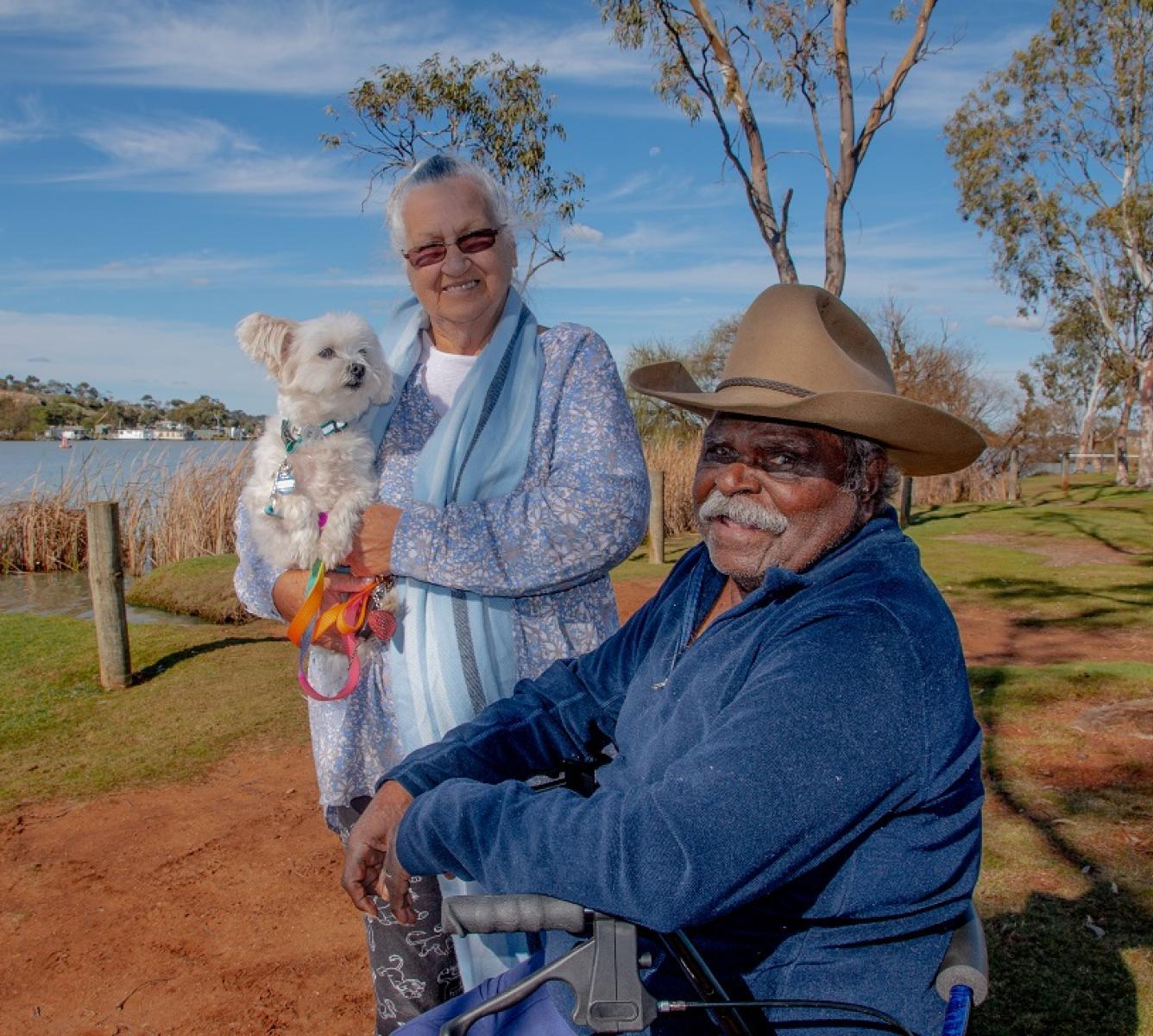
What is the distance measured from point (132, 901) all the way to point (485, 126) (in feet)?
38.0

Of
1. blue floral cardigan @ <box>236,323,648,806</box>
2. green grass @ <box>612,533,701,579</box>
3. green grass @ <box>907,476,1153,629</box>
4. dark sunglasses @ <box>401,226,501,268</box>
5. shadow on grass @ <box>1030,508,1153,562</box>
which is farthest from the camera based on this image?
shadow on grass @ <box>1030,508,1153,562</box>

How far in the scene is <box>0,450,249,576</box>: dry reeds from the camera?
43.3 ft

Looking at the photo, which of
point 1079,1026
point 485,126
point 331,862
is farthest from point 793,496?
point 485,126

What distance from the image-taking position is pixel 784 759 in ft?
4.78

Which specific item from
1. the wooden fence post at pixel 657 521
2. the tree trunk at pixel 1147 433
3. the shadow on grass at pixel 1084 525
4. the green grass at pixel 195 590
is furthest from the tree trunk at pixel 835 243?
the tree trunk at pixel 1147 433

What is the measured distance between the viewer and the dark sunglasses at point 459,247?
2.55m

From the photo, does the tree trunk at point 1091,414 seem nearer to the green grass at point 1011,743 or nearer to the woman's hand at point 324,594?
the green grass at point 1011,743

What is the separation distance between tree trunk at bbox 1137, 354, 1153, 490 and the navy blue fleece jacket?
105ft

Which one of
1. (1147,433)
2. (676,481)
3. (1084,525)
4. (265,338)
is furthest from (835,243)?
(1147,433)

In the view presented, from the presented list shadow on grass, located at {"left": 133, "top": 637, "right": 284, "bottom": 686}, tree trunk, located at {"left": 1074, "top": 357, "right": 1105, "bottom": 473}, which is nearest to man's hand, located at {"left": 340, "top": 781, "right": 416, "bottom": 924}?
shadow on grass, located at {"left": 133, "top": 637, "right": 284, "bottom": 686}

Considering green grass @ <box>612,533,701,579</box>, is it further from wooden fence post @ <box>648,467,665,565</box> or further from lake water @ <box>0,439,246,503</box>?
lake water @ <box>0,439,246,503</box>

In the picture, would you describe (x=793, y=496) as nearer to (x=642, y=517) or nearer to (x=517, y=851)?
(x=642, y=517)

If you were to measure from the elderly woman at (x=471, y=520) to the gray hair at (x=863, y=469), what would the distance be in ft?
1.80

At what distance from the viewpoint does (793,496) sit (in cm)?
193
